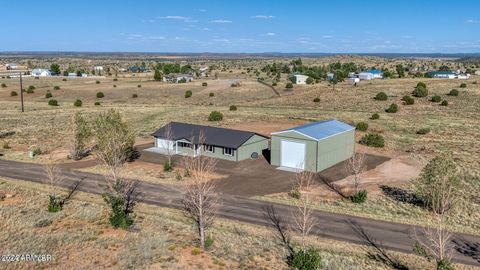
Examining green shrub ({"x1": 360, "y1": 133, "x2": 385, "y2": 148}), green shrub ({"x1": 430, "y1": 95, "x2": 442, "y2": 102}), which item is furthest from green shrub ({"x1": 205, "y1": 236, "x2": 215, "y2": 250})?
green shrub ({"x1": 430, "y1": 95, "x2": 442, "y2": 102})

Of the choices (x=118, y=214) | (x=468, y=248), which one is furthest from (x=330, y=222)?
(x=118, y=214)

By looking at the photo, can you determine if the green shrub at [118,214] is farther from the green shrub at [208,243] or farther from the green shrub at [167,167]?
the green shrub at [167,167]

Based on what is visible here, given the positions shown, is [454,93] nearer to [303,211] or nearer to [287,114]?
[287,114]

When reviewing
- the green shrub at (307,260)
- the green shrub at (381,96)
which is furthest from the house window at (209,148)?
the green shrub at (381,96)

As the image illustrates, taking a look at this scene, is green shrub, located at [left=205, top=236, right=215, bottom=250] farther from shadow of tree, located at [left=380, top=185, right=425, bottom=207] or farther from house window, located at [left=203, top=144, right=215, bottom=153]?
house window, located at [left=203, top=144, right=215, bottom=153]

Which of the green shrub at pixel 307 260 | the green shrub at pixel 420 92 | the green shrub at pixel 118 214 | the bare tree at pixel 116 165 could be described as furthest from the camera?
the green shrub at pixel 420 92
